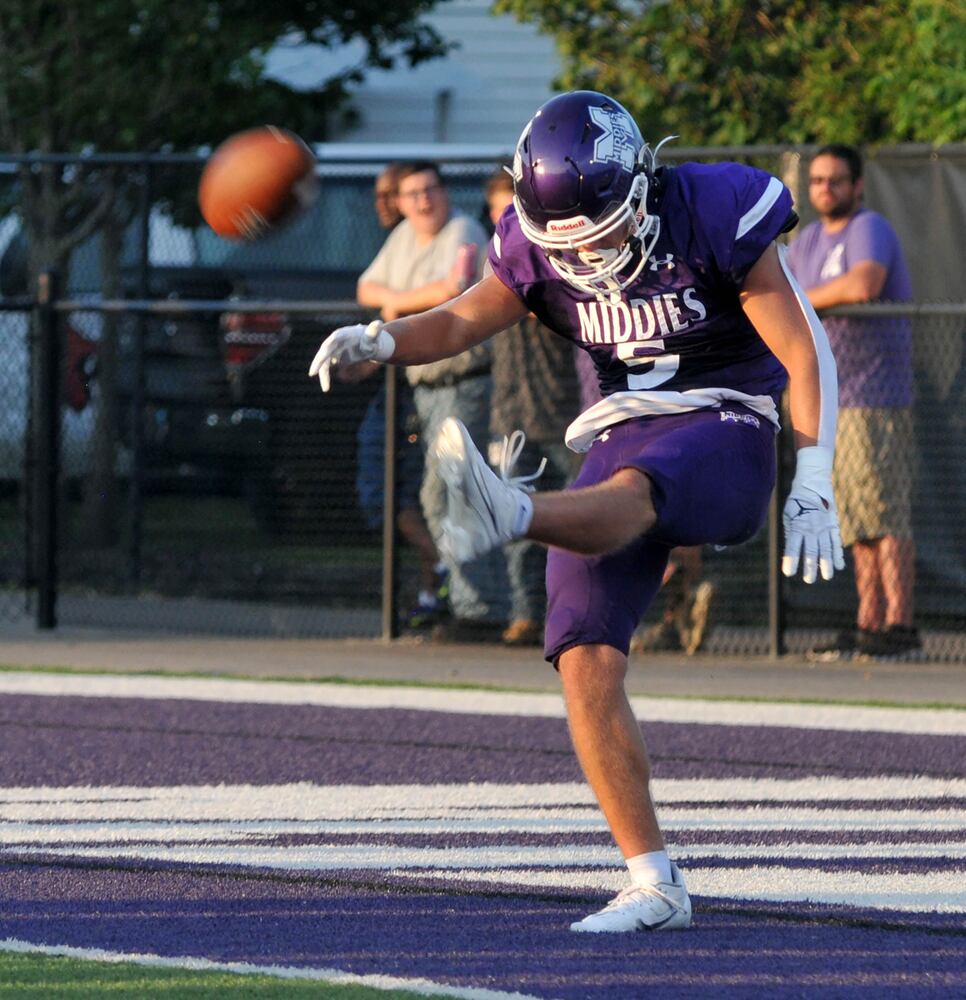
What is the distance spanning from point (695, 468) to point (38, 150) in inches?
405

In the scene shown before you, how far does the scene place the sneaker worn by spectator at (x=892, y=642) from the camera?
31.0ft

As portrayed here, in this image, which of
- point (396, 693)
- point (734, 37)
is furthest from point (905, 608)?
point (734, 37)

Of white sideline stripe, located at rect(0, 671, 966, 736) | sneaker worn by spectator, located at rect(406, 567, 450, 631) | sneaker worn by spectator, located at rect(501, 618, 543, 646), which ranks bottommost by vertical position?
white sideline stripe, located at rect(0, 671, 966, 736)

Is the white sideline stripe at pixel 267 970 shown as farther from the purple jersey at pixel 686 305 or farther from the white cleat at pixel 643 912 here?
the purple jersey at pixel 686 305

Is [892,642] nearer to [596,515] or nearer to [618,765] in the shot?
[618,765]

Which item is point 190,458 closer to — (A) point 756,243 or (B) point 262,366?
(B) point 262,366

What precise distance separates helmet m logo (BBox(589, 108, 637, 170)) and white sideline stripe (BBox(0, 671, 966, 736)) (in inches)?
146

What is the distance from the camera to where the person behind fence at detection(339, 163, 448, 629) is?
1019 centimetres

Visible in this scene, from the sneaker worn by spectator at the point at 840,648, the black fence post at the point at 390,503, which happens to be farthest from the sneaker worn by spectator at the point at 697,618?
the black fence post at the point at 390,503

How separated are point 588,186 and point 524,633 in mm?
5536

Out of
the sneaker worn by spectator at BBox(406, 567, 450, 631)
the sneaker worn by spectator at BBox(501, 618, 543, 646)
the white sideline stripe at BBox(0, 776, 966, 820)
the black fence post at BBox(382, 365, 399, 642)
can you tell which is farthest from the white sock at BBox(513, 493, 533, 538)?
the sneaker worn by spectator at BBox(406, 567, 450, 631)

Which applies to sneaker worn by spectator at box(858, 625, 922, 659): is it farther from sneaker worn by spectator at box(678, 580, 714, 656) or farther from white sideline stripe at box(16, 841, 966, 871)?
white sideline stripe at box(16, 841, 966, 871)

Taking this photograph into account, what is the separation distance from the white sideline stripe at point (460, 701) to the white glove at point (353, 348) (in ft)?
11.0

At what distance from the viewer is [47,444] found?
10.6 m
